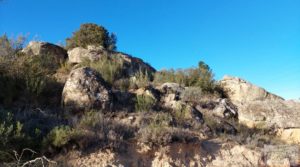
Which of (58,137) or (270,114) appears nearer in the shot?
(58,137)

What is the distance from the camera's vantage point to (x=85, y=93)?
791 cm

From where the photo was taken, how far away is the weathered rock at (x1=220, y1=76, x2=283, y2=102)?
40.1ft

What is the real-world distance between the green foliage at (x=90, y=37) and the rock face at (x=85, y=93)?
6.65m

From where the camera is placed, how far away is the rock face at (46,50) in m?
11.7

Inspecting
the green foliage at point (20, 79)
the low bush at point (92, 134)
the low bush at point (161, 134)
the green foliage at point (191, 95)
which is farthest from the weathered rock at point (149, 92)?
the green foliage at point (20, 79)

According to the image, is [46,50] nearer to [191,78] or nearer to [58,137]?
[191,78]

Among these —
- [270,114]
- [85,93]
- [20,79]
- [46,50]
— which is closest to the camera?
[85,93]

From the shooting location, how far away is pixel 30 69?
8891 millimetres

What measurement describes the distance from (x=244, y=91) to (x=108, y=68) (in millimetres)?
5360

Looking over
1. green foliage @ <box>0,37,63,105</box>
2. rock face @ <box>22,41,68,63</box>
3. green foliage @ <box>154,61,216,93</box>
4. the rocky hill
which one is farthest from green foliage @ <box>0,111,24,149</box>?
green foliage @ <box>154,61,216,93</box>

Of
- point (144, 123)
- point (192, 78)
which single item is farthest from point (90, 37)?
point (144, 123)

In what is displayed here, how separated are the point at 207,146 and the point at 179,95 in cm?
295

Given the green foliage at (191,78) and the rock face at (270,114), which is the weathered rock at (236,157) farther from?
the green foliage at (191,78)

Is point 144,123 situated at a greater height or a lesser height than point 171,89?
lesser
